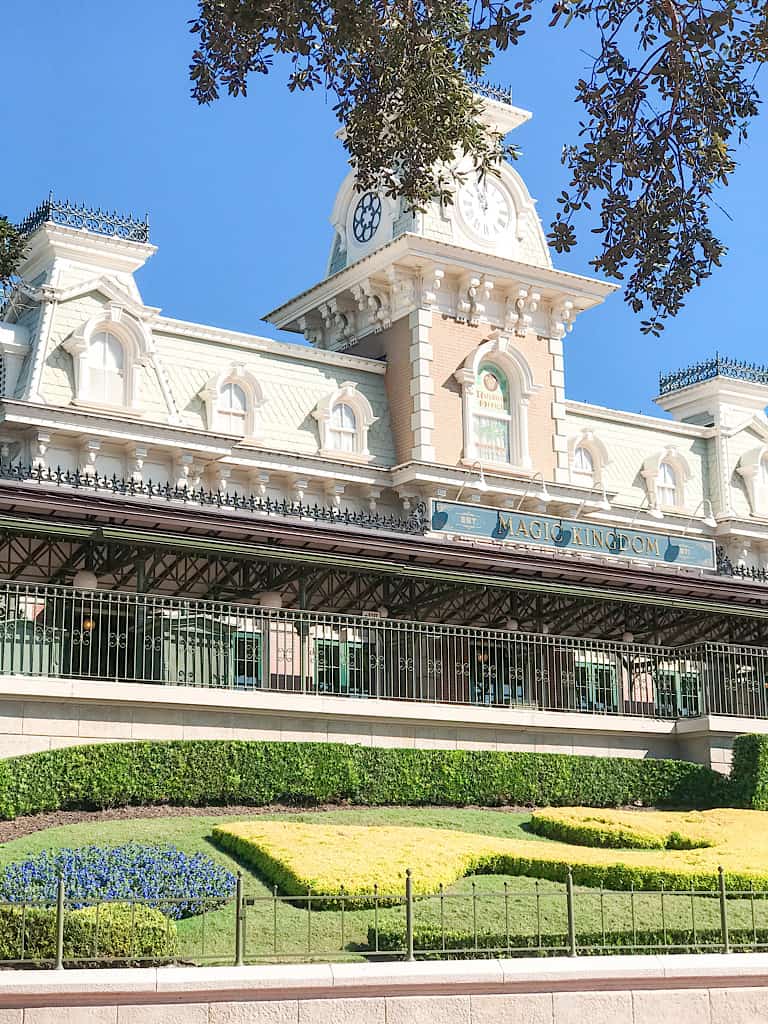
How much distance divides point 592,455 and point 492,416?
5298mm

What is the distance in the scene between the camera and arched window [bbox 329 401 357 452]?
138 ft

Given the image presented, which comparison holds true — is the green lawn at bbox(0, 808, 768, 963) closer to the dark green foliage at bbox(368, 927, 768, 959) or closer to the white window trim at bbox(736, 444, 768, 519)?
the dark green foliage at bbox(368, 927, 768, 959)

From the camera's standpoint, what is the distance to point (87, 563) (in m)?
28.2

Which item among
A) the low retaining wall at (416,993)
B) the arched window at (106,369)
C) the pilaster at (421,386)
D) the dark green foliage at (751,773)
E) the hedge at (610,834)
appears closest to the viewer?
the low retaining wall at (416,993)

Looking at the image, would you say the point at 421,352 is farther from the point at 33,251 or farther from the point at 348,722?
the point at 348,722

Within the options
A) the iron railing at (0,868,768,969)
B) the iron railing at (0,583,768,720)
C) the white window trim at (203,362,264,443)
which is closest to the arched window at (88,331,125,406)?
the white window trim at (203,362,264,443)

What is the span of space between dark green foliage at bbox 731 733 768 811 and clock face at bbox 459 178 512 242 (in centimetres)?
1978

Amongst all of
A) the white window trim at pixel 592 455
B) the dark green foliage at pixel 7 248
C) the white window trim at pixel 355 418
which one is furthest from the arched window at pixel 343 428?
the dark green foliage at pixel 7 248

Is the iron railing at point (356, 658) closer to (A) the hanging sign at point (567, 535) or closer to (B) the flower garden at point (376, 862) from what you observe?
(B) the flower garden at point (376, 862)

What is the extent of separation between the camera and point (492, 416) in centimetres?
4412

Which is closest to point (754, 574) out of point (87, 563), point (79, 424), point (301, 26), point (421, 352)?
point (421, 352)

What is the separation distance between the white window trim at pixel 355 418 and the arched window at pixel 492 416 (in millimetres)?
2977

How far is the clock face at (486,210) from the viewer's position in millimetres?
44344

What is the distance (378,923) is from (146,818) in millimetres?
6985
